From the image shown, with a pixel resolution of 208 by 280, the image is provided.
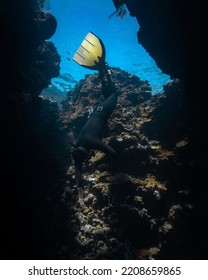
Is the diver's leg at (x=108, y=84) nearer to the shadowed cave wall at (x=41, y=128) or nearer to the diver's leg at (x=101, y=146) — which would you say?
the shadowed cave wall at (x=41, y=128)

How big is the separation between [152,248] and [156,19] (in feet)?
23.6

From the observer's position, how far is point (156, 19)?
8.17 m

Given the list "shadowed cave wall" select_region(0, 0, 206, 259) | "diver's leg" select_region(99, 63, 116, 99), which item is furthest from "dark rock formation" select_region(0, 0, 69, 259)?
"diver's leg" select_region(99, 63, 116, 99)

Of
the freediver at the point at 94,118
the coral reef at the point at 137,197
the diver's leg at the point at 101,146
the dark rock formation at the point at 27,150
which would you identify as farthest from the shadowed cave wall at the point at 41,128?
the diver's leg at the point at 101,146

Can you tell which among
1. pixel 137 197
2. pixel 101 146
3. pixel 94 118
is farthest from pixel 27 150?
pixel 137 197

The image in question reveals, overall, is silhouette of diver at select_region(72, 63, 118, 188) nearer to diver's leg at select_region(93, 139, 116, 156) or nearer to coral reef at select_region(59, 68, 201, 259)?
diver's leg at select_region(93, 139, 116, 156)

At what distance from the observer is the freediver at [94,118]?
20.0ft

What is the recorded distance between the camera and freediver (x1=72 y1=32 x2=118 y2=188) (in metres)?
6.09

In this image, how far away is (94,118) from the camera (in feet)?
22.9

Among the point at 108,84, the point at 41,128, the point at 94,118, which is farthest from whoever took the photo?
the point at 41,128

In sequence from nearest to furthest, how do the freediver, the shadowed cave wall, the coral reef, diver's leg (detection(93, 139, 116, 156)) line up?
the coral reef < the shadowed cave wall < the freediver < diver's leg (detection(93, 139, 116, 156))

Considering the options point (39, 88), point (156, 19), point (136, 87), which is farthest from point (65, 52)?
point (156, 19)

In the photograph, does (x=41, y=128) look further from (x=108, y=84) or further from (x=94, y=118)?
(x=94, y=118)

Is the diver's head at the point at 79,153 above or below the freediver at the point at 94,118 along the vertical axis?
below
